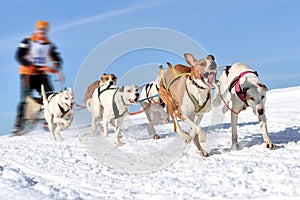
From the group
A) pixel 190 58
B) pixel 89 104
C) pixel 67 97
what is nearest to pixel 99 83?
pixel 89 104

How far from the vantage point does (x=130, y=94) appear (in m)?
9.27

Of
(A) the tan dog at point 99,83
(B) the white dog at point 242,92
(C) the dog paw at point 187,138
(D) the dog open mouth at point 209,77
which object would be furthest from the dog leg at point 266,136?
(A) the tan dog at point 99,83

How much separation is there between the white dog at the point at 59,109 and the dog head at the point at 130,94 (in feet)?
5.70

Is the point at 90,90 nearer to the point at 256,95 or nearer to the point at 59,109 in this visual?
the point at 59,109

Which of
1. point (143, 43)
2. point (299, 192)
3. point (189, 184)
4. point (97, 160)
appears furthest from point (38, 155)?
point (299, 192)

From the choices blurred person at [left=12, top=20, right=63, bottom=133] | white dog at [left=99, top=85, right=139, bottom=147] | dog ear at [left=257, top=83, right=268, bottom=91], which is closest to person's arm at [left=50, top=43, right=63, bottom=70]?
blurred person at [left=12, top=20, right=63, bottom=133]

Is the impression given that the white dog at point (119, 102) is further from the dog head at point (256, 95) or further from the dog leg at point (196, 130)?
the dog head at point (256, 95)

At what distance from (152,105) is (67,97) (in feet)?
6.61

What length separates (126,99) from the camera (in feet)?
30.6

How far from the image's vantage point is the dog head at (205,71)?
651cm

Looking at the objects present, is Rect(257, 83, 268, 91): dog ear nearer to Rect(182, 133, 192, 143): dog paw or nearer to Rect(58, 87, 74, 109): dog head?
Rect(182, 133, 192, 143): dog paw

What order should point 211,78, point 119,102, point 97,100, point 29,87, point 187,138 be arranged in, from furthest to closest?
point 29,87 < point 97,100 < point 119,102 < point 187,138 < point 211,78

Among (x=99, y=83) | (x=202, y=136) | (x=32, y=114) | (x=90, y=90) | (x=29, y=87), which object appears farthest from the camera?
(x=90, y=90)

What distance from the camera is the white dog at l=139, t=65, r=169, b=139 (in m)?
10.1
